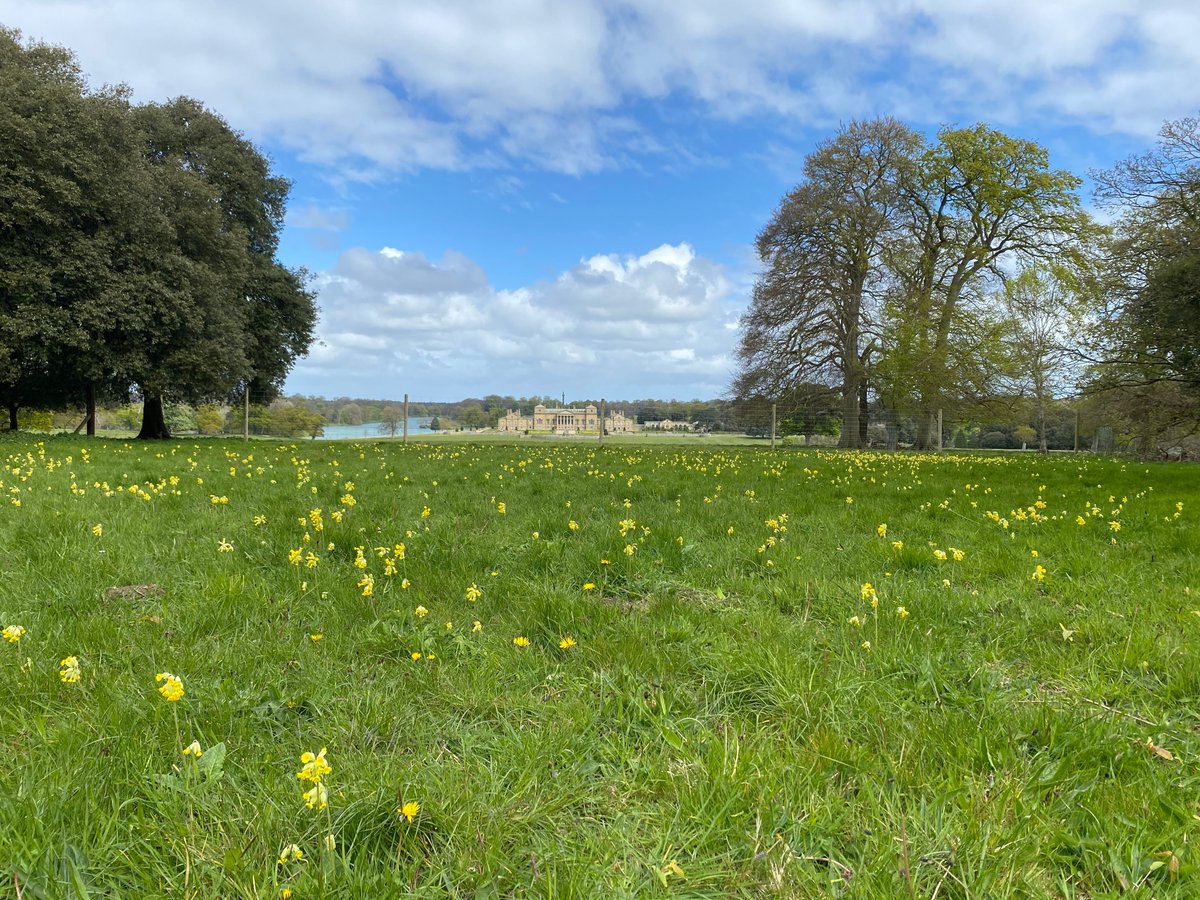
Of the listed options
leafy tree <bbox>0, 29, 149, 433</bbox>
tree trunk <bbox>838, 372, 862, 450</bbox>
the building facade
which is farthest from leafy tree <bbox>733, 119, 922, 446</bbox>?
leafy tree <bbox>0, 29, 149, 433</bbox>

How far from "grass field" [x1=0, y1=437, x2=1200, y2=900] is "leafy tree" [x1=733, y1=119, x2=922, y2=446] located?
24303mm

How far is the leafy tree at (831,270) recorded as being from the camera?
26875 millimetres

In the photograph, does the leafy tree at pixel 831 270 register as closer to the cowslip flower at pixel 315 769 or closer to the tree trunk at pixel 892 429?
the tree trunk at pixel 892 429

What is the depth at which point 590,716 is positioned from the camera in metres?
2.31

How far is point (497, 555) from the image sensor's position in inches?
182

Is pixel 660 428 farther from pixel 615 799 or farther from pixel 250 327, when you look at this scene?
pixel 615 799

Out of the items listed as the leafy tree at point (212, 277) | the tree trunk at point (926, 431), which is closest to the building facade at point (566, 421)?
the tree trunk at point (926, 431)

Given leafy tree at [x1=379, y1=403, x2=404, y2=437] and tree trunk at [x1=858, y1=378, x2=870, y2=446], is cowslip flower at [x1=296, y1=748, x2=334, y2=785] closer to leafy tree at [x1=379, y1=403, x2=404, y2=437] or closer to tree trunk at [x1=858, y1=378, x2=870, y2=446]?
tree trunk at [x1=858, y1=378, x2=870, y2=446]

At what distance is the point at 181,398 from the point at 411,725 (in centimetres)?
2767

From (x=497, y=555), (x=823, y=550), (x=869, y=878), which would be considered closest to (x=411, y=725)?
(x=869, y=878)

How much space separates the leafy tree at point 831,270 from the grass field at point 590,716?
2430cm

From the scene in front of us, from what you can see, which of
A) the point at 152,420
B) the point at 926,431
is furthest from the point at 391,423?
the point at 926,431

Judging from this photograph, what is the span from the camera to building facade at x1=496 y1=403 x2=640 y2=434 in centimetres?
3030

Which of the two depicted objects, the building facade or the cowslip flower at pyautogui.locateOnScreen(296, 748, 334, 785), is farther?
the building facade
